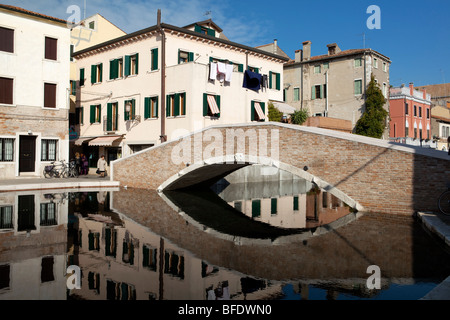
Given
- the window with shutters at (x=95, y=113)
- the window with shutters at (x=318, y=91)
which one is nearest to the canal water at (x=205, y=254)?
the window with shutters at (x=95, y=113)

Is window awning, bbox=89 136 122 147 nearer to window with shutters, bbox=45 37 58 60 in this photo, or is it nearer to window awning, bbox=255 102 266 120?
window with shutters, bbox=45 37 58 60

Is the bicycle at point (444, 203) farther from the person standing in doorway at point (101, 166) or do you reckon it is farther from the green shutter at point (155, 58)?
the person standing in doorway at point (101, 166)

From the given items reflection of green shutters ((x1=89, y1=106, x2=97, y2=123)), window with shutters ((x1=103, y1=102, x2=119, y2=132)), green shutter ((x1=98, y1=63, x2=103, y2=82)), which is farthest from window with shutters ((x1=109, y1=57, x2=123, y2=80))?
reflection of green shutters ((x1=89, y1=106, x2=97, y2=123))

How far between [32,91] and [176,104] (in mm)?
8097


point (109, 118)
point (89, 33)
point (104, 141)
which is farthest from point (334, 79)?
point (104, 141)

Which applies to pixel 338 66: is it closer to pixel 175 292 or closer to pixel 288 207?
pixel 288 207

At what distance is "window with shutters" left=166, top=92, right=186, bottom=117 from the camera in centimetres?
2106

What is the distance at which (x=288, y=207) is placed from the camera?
1630 centimetres

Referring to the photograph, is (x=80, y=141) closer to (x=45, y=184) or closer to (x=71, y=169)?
(x=71, y=169)

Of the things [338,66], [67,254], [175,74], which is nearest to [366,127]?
[338,66]

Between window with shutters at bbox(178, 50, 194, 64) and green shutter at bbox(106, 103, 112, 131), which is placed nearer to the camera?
window with shutters at bbox(178, 50, 194, 64)

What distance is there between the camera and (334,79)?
116 feet

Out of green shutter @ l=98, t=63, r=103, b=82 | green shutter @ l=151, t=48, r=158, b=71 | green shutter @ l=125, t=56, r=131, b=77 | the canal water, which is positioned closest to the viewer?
the canal water

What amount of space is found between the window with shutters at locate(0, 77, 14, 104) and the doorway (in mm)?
2104
